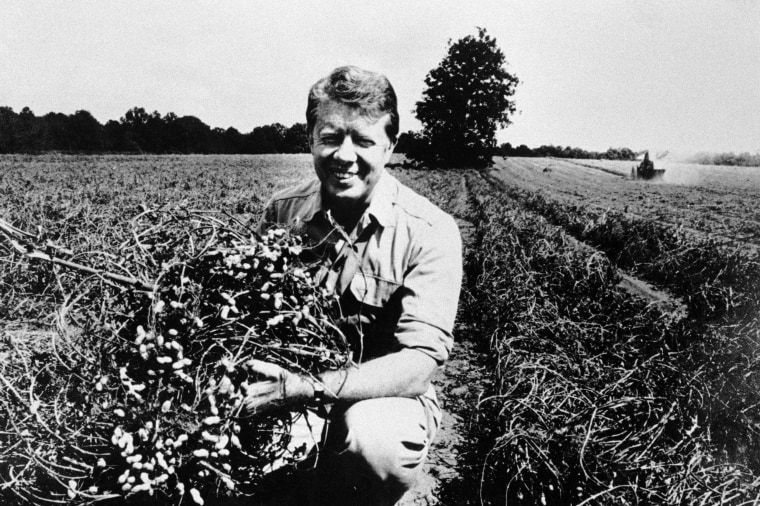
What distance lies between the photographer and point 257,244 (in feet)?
5.61

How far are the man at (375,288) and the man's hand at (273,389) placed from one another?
1.0 inches

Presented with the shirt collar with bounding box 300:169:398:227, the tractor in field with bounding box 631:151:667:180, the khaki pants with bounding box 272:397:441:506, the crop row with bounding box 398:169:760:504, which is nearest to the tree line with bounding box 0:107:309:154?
the tractor in field with bounding box 631:151:667:180

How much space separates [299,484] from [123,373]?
1.32 metres

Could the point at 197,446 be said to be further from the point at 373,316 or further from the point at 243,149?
the point at 243,149

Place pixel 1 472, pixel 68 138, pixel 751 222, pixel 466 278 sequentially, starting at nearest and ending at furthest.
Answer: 1. pixel 1 472
2. pixel 466 278
3. pixel 751 222
4. pixel 68 138

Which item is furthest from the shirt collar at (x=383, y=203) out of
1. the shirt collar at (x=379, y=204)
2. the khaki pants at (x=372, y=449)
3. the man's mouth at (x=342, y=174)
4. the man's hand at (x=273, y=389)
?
the man's hand at (x=273, y=389)

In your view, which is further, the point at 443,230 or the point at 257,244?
the point at 443,230

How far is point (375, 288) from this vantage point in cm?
240

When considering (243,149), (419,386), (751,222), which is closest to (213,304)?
(419,386)

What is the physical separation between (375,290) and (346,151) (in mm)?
693

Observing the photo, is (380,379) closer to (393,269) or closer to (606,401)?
(393,269)

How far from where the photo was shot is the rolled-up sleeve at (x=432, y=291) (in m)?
2.15

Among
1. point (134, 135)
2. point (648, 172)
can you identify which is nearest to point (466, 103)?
point (648, 172)

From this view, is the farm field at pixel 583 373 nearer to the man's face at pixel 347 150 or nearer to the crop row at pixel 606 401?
the crop row at pixel 606 401
